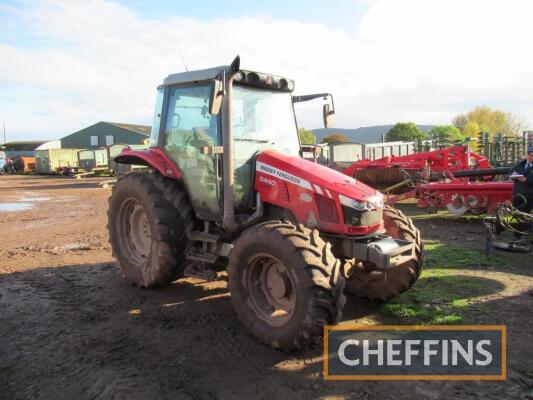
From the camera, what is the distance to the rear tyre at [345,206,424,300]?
462 centimetres

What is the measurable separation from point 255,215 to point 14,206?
42.4 feet

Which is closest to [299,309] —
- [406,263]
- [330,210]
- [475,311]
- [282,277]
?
[282,277]

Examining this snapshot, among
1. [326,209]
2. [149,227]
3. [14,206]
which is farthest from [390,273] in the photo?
[14,206]

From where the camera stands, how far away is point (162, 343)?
409 cm

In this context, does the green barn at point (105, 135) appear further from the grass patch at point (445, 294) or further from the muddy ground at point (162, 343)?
the grass patch at point (445, 294)

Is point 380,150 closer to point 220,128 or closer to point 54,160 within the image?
point 220,128

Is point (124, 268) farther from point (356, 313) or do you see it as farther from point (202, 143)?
point (356, 313)

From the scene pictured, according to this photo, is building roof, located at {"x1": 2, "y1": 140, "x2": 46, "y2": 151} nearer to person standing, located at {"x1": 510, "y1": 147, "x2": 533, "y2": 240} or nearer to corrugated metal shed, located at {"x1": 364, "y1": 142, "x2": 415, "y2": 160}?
corrugated metal shed, located at {"x1": 364, "y1": 142, "x2": 415, "y2": 160}

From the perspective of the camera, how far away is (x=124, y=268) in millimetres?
5785

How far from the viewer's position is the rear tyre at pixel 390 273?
15.1 ft

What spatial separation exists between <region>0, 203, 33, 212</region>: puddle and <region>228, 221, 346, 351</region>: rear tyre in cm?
1212

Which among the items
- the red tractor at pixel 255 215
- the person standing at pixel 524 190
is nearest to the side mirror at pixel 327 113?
the red tractor at pixel 255 215

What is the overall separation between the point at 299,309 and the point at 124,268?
117 inches

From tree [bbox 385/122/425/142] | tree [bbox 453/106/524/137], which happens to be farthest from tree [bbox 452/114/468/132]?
tree [bbox 385/122/425/142]
